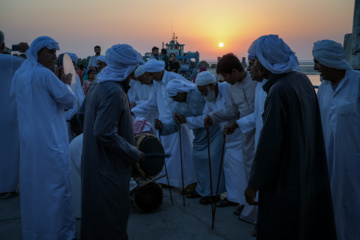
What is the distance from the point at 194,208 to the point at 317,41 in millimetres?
2790

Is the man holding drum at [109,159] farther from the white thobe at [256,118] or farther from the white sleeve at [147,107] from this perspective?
the white sleeve at [147,107]

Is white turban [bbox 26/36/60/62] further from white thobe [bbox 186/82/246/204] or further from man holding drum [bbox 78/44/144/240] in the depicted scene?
white thobe [bbox 186/82/246/204]

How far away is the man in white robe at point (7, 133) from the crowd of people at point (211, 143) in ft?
0.05

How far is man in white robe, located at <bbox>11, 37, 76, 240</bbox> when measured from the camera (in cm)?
342

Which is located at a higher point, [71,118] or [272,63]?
[272,63]

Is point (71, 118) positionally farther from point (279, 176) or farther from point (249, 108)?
point (279, 176)

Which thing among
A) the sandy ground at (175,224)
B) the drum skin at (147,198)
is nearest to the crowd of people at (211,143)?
the sandy ground at (175,224)

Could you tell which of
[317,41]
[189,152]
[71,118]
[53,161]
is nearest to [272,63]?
[317,41]

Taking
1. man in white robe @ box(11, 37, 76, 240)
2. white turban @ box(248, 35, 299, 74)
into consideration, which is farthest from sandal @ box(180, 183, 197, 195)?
white turban @ box(248, 35, 299, 74)

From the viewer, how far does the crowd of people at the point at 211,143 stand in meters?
2.27

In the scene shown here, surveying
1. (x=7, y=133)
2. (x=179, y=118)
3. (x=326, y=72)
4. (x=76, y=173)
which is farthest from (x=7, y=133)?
(x=326, y=72)

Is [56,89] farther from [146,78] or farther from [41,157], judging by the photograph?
[146,78]

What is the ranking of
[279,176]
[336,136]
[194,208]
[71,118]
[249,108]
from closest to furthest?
[279,176], [336,136], [249,108], [194,208], [71,118]

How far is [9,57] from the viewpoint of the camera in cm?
500
